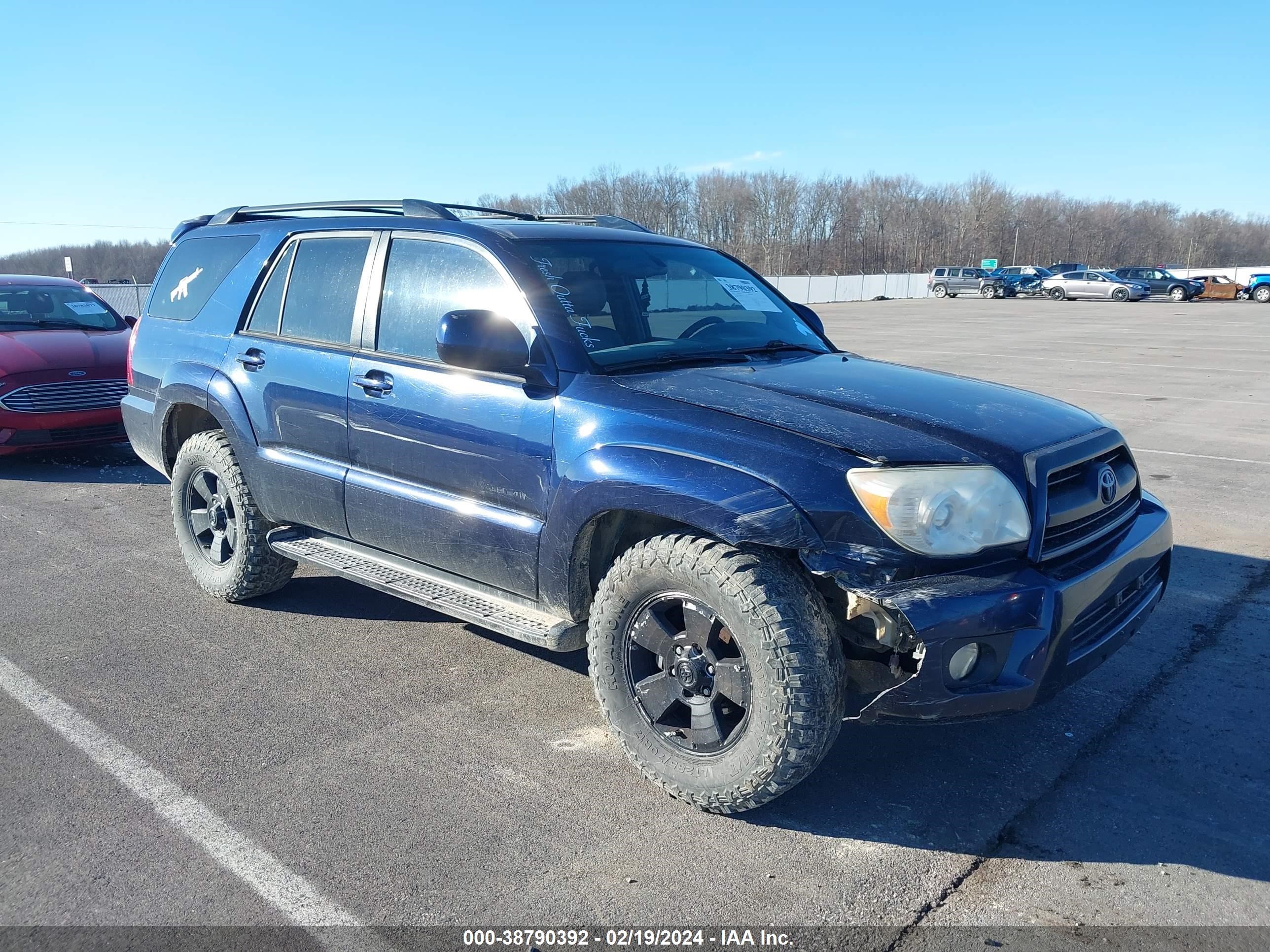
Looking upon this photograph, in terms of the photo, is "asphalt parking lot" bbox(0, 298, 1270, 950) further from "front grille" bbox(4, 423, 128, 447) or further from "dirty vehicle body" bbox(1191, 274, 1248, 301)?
"dirty vehicle body" bbox(1191, 274, 1248, 301)

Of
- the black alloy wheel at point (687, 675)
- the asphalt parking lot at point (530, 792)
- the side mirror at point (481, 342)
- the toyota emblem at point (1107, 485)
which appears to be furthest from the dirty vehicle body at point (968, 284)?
the black alloy wheel at point (687, 675)

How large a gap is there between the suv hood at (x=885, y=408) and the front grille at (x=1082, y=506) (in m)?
0.13

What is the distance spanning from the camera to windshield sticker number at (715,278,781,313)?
4.41 m

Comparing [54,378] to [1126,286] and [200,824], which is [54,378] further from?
[1126,286]

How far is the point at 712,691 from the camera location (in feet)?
10.1

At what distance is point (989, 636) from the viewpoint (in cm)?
274

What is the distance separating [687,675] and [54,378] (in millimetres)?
7218

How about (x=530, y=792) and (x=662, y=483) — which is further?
(x=530, y=792)

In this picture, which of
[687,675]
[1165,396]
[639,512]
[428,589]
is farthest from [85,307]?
[1165,396]

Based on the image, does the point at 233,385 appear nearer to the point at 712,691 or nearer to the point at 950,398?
the point at 712,691

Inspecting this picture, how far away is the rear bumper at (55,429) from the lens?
797 centimetres

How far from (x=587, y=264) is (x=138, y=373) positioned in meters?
3.05

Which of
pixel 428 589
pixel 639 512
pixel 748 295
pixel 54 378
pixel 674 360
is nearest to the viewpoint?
pixel 639 512

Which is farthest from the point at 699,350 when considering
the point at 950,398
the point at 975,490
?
the point at 975,490
